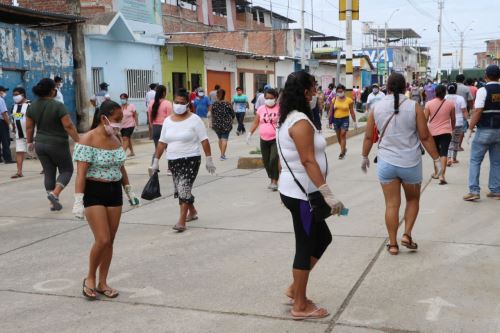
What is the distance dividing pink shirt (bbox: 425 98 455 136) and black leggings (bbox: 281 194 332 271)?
5885mm

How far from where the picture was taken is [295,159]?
3863 mm

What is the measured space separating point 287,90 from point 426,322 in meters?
1.84

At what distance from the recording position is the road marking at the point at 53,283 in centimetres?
479

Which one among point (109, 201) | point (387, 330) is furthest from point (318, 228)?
point (109, 201)

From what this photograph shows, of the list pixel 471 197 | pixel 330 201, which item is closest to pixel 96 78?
pixel 471 197

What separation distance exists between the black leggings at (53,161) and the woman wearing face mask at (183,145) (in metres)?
1.76

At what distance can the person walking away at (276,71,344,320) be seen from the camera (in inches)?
148

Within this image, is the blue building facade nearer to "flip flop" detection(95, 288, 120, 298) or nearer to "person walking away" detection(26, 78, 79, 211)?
"person walking away" detection(26, 78, 79, 211)

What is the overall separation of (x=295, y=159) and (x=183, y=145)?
2.81m

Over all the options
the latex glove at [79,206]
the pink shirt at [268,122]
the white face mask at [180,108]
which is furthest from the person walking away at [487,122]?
the latex glove at [79,206]

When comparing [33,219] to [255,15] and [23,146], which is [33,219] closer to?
[23,146]

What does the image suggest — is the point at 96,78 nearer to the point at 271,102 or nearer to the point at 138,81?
the point at 138,81

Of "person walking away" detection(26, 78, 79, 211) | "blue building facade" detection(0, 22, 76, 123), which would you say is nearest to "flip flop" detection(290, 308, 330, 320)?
"person walking away" detection(26, 78, 79, 211)

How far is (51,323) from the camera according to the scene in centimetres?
406
